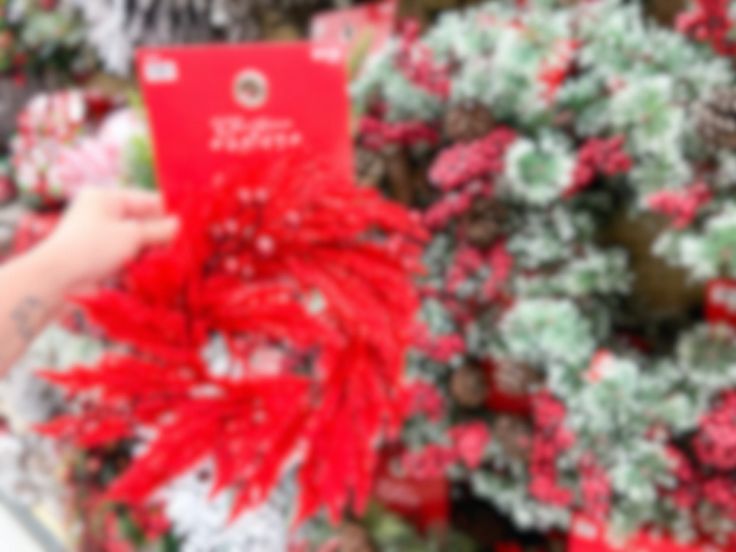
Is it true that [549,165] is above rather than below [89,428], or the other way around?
above

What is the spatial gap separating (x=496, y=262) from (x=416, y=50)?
0.19m

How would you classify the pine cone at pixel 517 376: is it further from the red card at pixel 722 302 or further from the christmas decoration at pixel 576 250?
the red card at pixel 722 302

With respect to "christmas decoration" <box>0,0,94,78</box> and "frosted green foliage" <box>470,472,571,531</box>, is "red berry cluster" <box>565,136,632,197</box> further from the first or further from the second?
"christmas decoration" <box>0,0,94,78</box>

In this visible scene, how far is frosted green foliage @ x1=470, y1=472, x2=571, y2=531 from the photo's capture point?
579 mm

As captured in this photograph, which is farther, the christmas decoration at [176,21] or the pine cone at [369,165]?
the christmas decoration at [176,21]

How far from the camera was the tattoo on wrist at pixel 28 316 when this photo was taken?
49 cm

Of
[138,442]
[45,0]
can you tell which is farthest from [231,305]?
[45,0]

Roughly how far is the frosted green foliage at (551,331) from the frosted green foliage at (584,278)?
13mm

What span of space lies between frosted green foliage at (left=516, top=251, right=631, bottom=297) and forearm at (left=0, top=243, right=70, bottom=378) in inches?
13.6

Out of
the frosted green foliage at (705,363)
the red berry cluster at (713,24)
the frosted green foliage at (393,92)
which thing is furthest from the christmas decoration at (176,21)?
the frosted green foliage at (705,363)

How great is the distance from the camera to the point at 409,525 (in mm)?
666

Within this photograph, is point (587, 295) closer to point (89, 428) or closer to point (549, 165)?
point (549, 165)

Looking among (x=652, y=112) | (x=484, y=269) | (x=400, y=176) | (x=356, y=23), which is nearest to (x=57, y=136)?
(x=356, y=23)

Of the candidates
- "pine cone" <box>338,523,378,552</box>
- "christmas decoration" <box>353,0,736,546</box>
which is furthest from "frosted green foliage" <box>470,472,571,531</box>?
"pine cone" <box>338,523,378,552</box>
